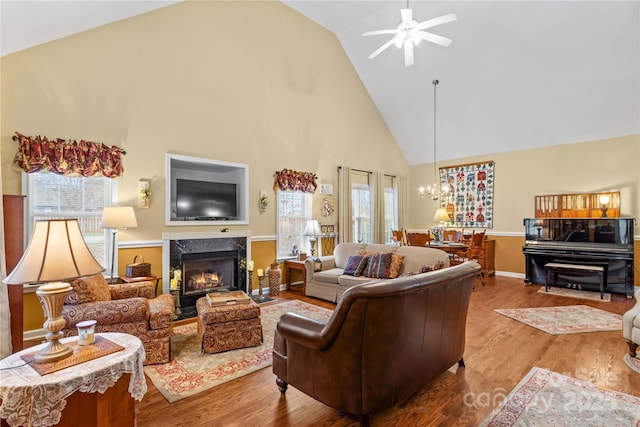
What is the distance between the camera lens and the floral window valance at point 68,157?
3.45 metres

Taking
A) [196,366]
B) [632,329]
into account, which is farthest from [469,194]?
[196,366]

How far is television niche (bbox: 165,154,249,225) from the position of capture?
485 cm

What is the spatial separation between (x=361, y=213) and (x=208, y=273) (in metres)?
3.92

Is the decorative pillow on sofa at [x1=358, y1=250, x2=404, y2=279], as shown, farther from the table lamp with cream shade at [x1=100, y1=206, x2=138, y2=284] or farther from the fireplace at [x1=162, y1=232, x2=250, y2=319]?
the table lamp with cream shade at [x1=100, y1=206, x2=138, y2=284]

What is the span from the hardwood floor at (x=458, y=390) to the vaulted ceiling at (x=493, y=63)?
379cm

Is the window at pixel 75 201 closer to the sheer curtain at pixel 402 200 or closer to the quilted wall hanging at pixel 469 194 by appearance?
the sheer curtain at pixel 402 200

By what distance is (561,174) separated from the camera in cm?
648

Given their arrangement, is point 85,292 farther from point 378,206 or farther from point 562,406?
point 378,206

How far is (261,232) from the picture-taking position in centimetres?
572

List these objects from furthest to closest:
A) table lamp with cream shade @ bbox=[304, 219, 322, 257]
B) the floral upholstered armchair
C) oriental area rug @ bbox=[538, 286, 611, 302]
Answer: table lamp with cream shade @ bbox=[304, 219, 322, 257] → oriental area rug @ bbox=[538, 286, 611, 302] → the floral upholstered armchair

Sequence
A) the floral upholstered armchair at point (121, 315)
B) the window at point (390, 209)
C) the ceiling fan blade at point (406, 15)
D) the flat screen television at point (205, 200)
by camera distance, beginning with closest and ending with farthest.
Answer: the floral upholstered armchair at point (121, 315) → the ceiling fan blade at point (406, 15) → the flat screen television at point (205, 200) → the window at point (390, 209)

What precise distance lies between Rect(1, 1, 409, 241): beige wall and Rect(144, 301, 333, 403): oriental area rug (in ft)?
6.08

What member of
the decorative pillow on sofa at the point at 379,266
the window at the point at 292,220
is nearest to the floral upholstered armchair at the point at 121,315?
the decorative pillow on sofa at the point at 379,266

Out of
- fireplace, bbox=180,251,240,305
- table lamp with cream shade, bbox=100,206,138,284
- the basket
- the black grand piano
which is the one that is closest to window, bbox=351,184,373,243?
fireplace, bbox=180,251,240,305
